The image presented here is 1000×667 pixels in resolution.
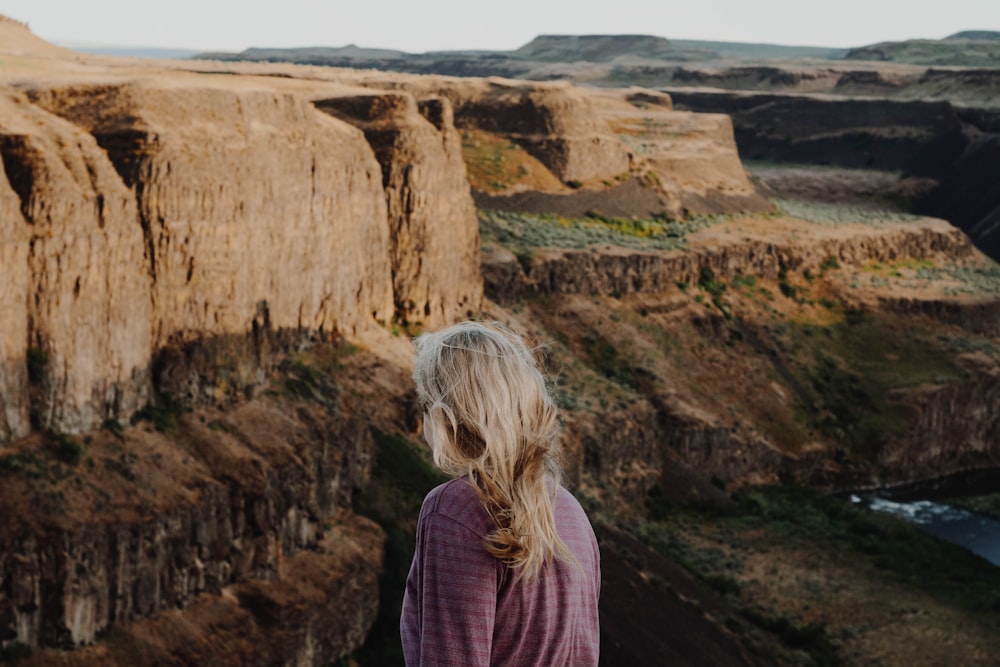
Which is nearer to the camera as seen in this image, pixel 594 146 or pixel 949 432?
pixel 949 432

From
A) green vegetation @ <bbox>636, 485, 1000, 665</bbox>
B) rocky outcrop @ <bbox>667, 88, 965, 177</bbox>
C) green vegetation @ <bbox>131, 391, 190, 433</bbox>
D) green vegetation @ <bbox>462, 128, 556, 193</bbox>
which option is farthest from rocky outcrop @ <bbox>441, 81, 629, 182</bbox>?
rocky outcrop @ <bbox>667, 88, 965, 177</bbox>

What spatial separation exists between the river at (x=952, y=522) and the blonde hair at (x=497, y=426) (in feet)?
205

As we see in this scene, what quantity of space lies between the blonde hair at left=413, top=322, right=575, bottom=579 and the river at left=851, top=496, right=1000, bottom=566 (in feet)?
205

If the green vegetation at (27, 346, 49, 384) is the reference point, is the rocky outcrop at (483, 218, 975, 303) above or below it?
below

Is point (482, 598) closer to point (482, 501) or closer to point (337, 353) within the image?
point (482, 501)

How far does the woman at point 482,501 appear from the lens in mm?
5816

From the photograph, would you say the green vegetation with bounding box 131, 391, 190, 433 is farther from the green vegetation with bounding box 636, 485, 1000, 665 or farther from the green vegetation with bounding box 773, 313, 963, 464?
the green vegetation with bounding box 773, 313, 963, 464

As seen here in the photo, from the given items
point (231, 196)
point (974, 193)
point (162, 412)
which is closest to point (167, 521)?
point (162, 412)

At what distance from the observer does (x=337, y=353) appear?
44.4 meters

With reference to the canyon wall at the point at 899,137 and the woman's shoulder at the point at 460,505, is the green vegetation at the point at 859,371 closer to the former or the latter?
the canyon wall at the point at 899,137

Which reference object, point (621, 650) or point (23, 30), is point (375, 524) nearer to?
point (621, 650)

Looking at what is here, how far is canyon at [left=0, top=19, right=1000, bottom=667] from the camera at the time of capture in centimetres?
2884

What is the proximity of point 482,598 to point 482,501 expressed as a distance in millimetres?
402

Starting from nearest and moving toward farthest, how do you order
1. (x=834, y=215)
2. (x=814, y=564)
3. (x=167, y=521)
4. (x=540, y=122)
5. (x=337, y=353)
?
(x=167, y=521), (x=337, y=353), (x=814, y=564), (x=540, y=122), (x=834, y=215)
